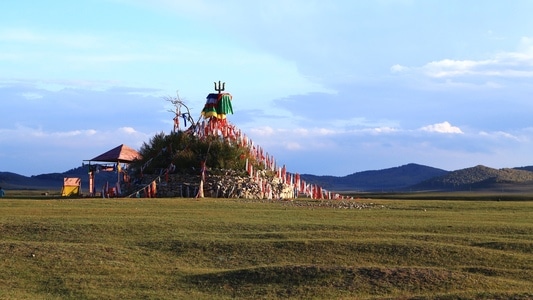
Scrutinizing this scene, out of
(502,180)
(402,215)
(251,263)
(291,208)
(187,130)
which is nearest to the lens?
(251,263)

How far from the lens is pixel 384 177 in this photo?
170250 mm

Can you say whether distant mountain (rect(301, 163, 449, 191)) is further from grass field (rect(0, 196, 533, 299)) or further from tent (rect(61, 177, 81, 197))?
grass field (rect(0, 196, 533, 299))

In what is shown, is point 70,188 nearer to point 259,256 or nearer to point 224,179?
point 224,179

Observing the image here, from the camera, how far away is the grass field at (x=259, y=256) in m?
16.5

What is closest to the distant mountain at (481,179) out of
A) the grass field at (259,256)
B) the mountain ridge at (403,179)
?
the mountain ridge at (403,179)

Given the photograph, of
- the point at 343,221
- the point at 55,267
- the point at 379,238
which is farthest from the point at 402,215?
the point at 55,267

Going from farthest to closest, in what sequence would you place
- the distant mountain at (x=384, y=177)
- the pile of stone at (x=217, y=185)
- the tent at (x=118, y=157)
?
the distant mountain at (x=384, y=177) → the tent at (x=118, y=157) → the pile of stone at (x=217, y=185)

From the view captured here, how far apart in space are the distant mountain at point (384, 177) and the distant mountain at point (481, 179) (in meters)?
36.3

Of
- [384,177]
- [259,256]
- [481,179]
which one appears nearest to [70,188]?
[259,256]

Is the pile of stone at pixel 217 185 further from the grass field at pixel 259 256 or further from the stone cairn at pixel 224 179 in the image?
the grass field at pixel 259 256

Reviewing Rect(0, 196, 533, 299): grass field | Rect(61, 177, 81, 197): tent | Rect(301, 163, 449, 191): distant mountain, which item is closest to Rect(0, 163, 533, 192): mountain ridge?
Rect(301, 163, 449, 191): distant mountain

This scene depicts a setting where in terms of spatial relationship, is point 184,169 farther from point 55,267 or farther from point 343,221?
point 55,267

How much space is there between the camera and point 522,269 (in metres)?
19.0

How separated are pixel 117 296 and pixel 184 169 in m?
31.0
